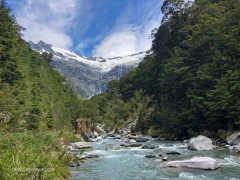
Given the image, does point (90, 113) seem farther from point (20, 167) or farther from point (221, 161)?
point (20, 167)

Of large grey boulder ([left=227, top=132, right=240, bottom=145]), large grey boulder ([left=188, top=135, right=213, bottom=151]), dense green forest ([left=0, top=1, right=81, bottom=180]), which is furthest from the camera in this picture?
large grey boulder ([left=227, top=132, right=240, bottom=145])

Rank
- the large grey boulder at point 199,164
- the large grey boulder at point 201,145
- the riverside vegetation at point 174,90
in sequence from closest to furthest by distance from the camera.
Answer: the large grey boulder at point 199,164 → the riverside vegetation at point 174,90 → the large grey boulder at point 201,145

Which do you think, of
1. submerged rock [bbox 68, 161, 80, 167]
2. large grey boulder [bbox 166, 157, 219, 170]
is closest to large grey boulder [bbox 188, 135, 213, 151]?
large grey boulder [bbox 166, 157, 219, 170]

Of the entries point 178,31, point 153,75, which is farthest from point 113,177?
point 153,75

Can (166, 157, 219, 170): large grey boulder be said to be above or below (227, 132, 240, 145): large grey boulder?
below

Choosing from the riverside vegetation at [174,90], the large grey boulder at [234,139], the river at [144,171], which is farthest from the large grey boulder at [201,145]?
the river at [144,171]

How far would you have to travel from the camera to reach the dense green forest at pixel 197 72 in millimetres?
30953

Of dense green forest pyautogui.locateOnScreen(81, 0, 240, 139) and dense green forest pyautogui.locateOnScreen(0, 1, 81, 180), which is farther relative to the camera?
dense green forest pyautogui.locateOnScreen(81, 0, 240, 139)

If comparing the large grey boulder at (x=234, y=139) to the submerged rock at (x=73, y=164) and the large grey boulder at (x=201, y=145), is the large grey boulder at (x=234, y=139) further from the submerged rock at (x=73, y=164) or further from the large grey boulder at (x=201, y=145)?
the submerged rock at (x=73, y=164)

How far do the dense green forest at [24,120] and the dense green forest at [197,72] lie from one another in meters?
14.0

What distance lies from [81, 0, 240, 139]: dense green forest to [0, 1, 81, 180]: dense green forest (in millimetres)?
14013

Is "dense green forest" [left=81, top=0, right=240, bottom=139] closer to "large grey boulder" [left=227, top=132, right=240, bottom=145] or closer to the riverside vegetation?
the riverside vegetation

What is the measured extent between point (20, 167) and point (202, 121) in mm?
28008

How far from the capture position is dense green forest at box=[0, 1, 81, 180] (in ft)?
34.5
